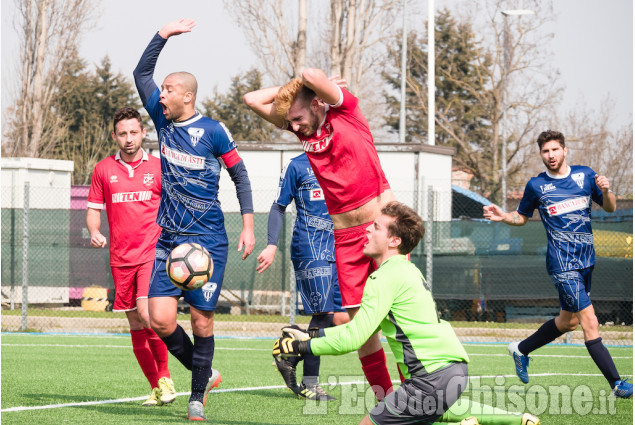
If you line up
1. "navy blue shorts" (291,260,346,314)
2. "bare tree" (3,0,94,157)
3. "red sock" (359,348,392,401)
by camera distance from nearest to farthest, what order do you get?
"red sock" (359,348,392,401)
"navy blue shorts" (291,260,346,314)
"bare tree" (3,0,94,157)

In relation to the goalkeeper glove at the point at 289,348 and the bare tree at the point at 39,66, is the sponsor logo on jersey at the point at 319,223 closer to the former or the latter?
the goalkeeper glove at the point at 289,348

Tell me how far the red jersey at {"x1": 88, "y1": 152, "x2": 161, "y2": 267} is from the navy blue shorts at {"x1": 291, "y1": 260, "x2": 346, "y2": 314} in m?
1.40

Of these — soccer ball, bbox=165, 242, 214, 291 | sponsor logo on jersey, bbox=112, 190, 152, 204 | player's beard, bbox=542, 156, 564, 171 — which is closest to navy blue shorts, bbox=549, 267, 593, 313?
player's beard, bbox=542, 156, 564, 171

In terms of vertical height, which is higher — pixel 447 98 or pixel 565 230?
pixel 447 98

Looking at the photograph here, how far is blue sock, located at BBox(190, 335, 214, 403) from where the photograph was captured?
21.1ft

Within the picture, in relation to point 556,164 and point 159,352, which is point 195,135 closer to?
point 159,352

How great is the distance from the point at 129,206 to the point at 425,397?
13.1 feet

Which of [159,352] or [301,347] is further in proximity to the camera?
[159,352]

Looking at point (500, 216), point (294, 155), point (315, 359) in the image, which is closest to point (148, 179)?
point (315, 359)

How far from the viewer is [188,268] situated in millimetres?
6059

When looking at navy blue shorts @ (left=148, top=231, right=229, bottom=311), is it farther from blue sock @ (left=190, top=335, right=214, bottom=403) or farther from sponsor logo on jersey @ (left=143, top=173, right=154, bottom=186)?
sponsor logo on jersey @ (left=143, top=173, right=154, bottom=186)

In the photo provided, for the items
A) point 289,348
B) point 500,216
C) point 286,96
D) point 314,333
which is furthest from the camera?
point 500,216

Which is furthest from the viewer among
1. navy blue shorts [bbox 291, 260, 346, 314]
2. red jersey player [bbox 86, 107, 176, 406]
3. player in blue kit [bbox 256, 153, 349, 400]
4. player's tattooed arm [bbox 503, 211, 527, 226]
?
player's tattooed arm [bbox 503, 211, 527, 226]

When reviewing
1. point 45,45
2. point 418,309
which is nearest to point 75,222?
point 418,309
